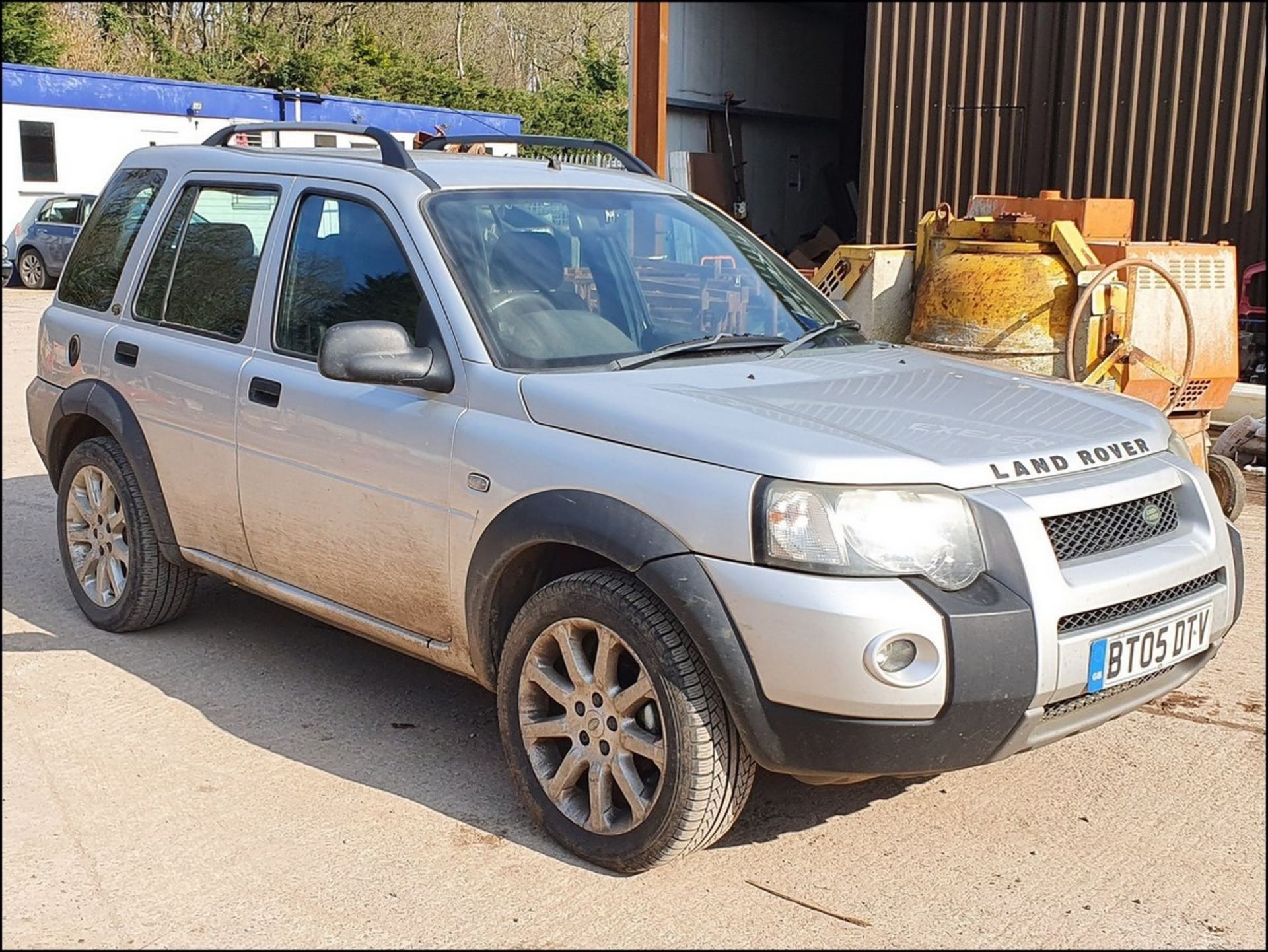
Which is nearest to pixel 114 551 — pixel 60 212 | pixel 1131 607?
pixel 1131 607

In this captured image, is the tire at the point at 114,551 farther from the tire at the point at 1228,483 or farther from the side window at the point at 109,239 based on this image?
the tire at the point at 1228,483

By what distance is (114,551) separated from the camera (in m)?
5.58

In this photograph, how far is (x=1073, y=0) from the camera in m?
12.8

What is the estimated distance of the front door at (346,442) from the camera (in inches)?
163

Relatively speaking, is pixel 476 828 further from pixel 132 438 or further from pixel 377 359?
pixel 132 438

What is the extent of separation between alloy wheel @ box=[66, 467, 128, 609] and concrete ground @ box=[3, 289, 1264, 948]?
0.35m

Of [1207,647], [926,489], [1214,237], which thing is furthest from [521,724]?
[1214,237]

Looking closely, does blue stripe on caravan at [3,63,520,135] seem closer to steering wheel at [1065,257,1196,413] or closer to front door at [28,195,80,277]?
front door at [28,195,80,277]

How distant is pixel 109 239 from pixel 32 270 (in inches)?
833

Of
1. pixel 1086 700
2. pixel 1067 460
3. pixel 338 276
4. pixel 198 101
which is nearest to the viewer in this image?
pixel 1086 700

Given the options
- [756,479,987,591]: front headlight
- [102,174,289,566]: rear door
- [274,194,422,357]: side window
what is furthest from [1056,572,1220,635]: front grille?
[102,174,289,566]: rear door

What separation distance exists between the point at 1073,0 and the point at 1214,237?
2.55 m

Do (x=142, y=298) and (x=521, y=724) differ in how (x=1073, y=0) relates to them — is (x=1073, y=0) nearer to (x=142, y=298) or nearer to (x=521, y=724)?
(x=142, y=298)

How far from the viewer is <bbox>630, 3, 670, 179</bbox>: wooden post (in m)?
13.7
